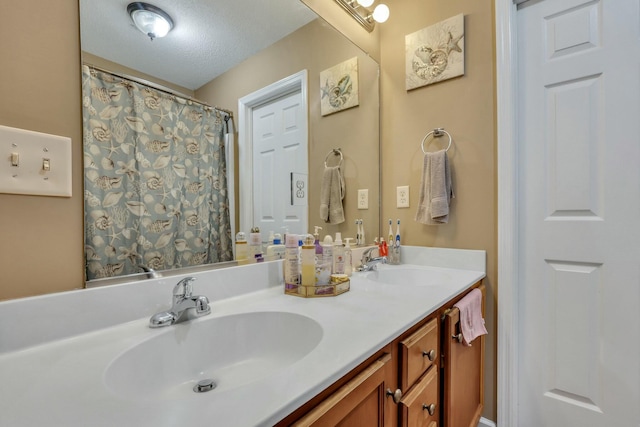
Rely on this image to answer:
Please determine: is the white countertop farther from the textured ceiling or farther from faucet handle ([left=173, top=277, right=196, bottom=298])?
the textured ceiling

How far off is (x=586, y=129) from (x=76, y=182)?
1.77 meters

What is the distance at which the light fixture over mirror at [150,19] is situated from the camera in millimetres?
783

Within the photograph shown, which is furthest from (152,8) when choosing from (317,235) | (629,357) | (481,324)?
(629,357)

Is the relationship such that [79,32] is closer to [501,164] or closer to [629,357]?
[501,164]

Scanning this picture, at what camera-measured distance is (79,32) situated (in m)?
0.69

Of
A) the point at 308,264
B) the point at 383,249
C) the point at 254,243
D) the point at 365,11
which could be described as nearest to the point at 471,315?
the point at 383,249

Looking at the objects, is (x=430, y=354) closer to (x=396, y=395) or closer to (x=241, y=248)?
(x=396, y=395)

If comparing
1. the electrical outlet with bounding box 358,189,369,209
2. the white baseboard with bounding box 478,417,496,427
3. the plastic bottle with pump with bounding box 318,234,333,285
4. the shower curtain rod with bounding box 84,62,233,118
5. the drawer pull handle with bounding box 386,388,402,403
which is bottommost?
the white baseboard with bounding box 478,417,496,427

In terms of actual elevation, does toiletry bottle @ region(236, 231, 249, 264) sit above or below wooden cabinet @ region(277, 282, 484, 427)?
above

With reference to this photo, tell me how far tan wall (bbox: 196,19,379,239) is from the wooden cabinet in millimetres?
671

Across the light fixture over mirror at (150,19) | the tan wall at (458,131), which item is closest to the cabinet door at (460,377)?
the tan wall at (458,131)

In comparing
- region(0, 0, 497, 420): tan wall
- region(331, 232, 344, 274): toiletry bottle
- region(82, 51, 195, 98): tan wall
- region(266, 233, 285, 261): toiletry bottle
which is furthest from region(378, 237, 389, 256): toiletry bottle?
region(82, 51, 195, 98): tan wall

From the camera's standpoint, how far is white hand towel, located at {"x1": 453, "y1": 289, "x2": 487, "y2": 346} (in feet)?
3.36

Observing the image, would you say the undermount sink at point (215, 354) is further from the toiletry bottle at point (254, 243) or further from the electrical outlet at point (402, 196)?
the electrical outlet at point (402, 196)
